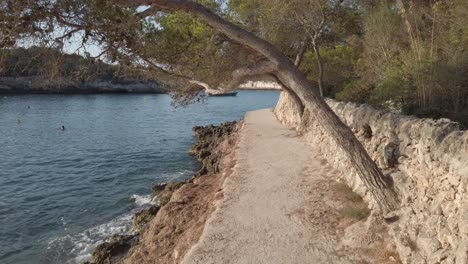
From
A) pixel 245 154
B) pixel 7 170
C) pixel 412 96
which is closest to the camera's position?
pixel 412 96

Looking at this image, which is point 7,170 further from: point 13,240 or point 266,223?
point 266,223

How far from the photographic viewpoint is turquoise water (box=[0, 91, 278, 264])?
12.2 metres

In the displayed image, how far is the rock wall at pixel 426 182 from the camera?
216 inches

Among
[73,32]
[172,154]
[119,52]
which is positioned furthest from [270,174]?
[172,154]

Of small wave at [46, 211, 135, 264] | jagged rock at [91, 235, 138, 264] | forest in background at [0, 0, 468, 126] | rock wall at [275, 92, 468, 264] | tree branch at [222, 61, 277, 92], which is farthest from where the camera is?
small wave at [46, 211, 135, 264]

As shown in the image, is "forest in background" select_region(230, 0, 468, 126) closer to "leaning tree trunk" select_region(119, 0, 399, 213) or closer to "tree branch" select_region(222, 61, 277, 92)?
"leaning tree trunk" select_region(119, 0, 399, 213)

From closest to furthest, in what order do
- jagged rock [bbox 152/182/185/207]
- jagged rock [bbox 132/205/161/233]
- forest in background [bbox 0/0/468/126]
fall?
forest in background [bbox 0/0/468/126], jagged rock [bbox 132/205/161/233], jagged rock [bbox 152/182/185/207]

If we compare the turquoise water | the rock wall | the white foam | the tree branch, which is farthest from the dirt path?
the turquoise water

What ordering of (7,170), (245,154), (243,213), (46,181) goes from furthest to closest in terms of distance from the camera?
(7,170), (46,181), (245,154), (243,213)

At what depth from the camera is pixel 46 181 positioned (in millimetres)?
18766

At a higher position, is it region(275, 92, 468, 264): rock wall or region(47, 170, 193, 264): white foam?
region(275, 92, 468, 264): rock wall

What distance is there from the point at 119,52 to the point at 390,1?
15.9m

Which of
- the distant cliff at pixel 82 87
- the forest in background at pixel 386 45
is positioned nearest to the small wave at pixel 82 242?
the forest in background at pixel 386 45

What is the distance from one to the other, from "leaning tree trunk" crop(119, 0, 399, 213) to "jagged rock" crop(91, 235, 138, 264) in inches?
258
